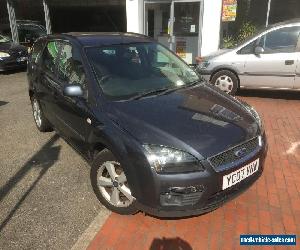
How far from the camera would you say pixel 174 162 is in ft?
9.11

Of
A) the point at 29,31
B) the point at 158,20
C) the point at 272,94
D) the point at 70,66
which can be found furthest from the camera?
the point at 29,31

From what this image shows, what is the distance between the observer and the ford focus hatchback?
9.17 feet

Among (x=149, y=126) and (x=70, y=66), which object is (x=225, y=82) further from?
(x=149, y=126)

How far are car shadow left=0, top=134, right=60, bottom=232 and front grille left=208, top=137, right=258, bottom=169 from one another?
2253mm

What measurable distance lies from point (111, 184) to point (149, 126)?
0.82m

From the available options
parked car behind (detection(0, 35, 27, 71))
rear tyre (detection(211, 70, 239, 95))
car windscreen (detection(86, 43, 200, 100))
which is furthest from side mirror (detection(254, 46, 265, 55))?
parked car behind (detection(0, 35, 27, 71))

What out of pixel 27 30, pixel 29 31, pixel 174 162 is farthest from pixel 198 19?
pixel 174 162

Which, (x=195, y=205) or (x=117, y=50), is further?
(x=117, y=50)

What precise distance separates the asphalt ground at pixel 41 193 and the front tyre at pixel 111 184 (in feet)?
0.64

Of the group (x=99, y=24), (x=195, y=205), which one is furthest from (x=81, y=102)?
(x=99, y=24)

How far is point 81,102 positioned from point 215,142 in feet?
5.39

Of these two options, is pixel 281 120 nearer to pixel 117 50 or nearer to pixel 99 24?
pixel 117 50

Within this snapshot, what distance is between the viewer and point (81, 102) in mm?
3648

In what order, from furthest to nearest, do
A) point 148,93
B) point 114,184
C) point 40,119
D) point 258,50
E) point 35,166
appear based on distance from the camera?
point 258,50, point 40,119, point 35,166, point 148,93, point 114,184
